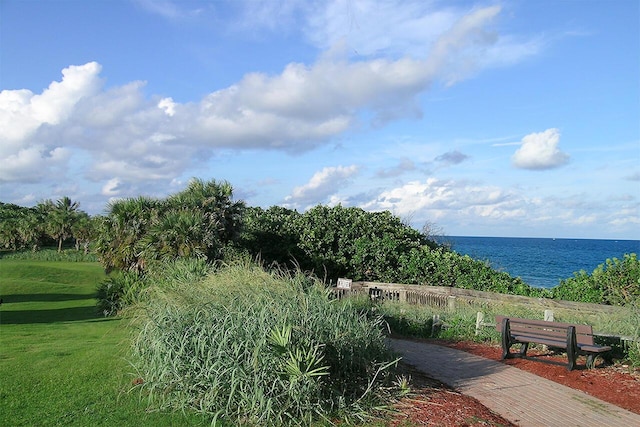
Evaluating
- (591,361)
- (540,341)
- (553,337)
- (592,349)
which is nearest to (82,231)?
(540,341)

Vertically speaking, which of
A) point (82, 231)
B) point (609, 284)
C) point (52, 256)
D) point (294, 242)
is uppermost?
point (82, 231)

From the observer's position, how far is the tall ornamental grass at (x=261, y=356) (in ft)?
20.1

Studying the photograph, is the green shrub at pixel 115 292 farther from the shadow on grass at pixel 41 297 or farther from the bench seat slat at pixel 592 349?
the bench seat slat at pixel 592 349

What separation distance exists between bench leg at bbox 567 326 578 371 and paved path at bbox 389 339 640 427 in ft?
2.29

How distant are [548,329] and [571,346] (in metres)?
1.15

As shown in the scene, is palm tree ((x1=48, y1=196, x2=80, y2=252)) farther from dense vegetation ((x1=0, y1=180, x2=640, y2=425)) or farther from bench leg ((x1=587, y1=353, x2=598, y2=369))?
bench leg ((x1=587, y1=353, x2=598, y2=369))

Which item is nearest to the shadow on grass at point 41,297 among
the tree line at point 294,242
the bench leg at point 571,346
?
the tree line at point 294,242

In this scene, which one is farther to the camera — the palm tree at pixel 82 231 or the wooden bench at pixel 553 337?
the palm tree at pixel 82 231

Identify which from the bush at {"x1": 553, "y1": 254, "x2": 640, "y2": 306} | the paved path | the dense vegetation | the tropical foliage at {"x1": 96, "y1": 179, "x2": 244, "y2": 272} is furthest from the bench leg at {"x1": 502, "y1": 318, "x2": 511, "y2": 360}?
the tropical foliage at {"x1": 96, "y1": 179, "x2": 244, "y2": 272}

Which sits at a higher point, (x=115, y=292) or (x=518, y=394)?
(x=115, y=292)

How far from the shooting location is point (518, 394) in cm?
778

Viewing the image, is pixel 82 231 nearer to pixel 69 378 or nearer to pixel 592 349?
pixel 69 378

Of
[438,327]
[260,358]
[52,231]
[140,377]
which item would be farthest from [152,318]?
[52,231]

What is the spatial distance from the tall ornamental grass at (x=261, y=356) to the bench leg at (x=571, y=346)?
3384 millimetres
